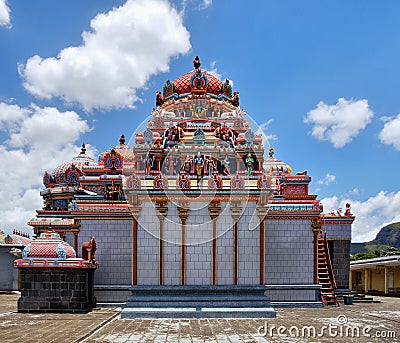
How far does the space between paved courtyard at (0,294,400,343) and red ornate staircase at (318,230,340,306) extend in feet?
10.1

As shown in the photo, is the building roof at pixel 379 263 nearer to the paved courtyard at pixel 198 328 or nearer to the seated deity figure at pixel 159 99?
the paved courtyard at pixel 198 328

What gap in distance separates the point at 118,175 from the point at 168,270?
415 inches

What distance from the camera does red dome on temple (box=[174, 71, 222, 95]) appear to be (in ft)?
99.1

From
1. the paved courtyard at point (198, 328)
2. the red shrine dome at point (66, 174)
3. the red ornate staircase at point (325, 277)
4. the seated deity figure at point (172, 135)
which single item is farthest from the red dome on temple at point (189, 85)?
the paved courtyard at point (198, 328)

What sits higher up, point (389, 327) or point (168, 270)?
point (168, 270)

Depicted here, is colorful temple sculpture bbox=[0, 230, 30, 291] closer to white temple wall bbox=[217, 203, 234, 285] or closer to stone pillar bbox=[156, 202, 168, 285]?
stone pillar bbox=[156, 202, 168, 285]

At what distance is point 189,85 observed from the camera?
30094 millimetres

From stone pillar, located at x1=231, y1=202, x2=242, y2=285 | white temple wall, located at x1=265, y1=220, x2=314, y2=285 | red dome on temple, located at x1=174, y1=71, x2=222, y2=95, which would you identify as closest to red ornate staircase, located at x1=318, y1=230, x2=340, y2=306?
white temple wall, located at x1=265, y1=220, x2=314, y2=285

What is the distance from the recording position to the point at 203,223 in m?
16.8

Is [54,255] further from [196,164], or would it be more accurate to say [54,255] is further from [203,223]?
[196,164]

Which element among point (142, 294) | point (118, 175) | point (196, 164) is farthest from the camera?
point (118, 175)

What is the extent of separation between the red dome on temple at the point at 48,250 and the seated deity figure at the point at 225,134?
1117 centimetres

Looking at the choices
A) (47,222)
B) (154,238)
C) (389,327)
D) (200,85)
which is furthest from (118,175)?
(389,327)

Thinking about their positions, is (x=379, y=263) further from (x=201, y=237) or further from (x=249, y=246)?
(x=201, y=237)
